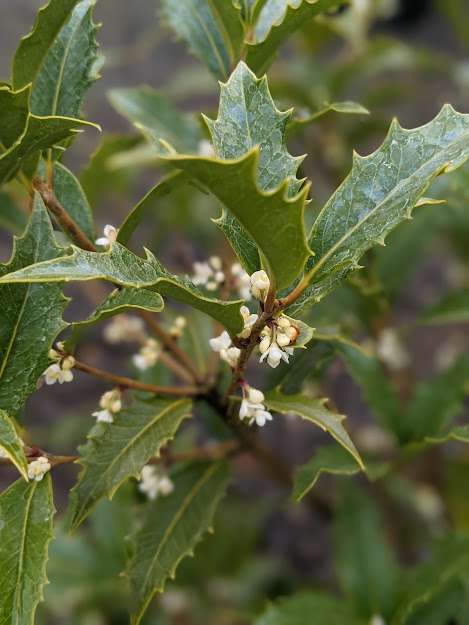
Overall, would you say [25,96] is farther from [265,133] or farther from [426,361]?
[426,361]

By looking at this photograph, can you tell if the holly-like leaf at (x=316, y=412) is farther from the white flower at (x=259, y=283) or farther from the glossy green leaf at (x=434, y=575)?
the glossy green leaf at (x=434, y=575)

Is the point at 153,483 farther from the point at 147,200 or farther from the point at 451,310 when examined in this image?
the point at 451,310

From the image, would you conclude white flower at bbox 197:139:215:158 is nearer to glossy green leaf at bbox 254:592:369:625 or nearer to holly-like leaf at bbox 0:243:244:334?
holly-like leaf at bbox 0:243:244:334

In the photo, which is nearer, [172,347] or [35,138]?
[35,138]

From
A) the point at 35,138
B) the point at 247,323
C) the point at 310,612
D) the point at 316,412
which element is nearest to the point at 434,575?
the point at 310,612

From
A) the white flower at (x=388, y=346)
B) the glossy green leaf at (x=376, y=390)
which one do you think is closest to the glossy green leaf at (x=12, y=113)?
the glossy green leaf at (x=376, y=390)
